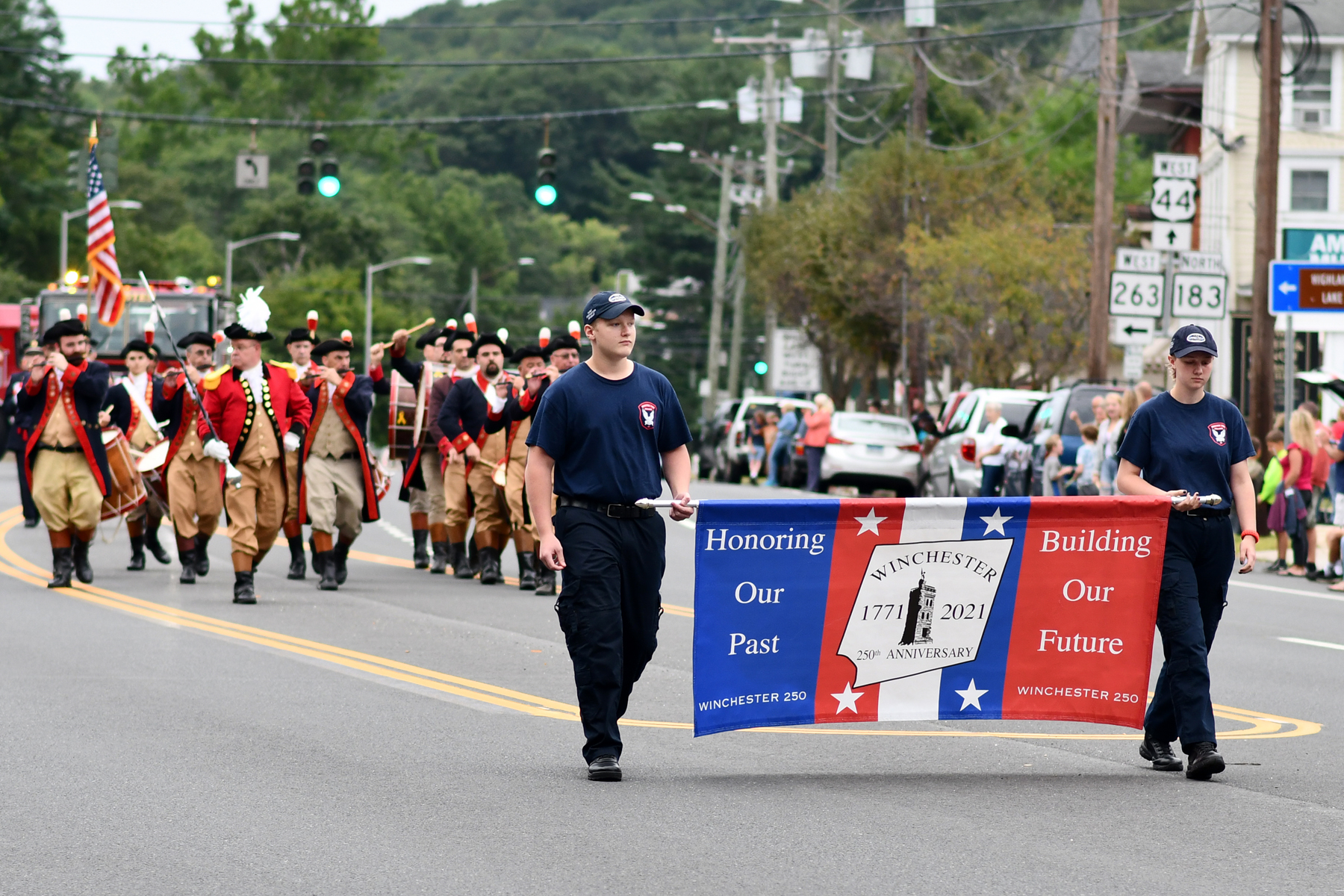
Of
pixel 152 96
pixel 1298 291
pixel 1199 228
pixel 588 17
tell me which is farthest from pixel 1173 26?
pixel 1298 291

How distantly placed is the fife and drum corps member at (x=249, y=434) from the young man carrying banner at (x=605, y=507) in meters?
6.58


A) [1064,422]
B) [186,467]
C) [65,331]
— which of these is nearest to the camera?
[65,331]

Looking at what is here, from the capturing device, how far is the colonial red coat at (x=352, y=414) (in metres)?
15.6

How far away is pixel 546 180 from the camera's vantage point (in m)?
30.3

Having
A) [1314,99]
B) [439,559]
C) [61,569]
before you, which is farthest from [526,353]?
[1314,99]

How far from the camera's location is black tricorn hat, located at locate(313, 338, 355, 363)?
1588 cm

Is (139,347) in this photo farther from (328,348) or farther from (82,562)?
(82,562)

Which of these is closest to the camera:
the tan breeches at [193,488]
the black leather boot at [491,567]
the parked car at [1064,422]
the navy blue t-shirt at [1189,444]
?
the navy blue t-shirt at [1189,444]

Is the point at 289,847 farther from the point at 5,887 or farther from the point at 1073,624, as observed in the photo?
the point at 1073,624

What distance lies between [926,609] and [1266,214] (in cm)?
1789

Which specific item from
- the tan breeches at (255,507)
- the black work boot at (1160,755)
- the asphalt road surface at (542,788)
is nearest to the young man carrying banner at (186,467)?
the tan breeches at (255,507)

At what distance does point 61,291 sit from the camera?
35.0 m

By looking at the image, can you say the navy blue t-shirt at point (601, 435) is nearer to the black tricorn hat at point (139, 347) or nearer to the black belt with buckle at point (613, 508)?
the black belt with buckle at point (613, 508)

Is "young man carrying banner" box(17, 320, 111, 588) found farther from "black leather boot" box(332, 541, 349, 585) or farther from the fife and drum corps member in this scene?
"black leather boot" box(332, 541, 349, 585)
